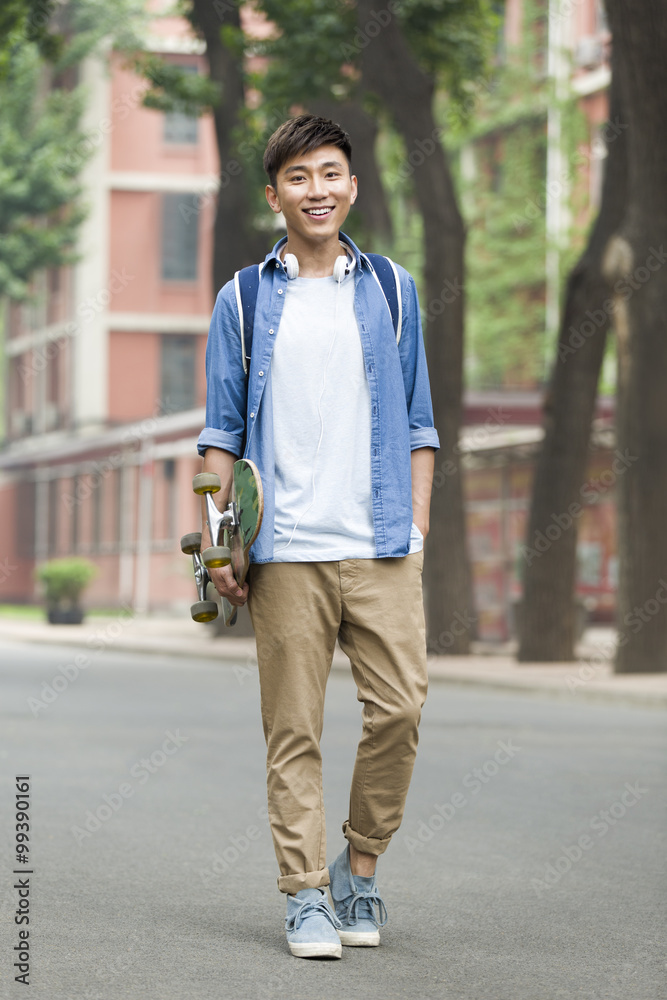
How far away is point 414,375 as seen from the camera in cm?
471

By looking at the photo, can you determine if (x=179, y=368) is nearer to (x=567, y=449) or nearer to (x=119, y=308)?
(x=119, y=308)

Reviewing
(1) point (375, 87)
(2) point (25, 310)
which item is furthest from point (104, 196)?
(1) point (375, 87)

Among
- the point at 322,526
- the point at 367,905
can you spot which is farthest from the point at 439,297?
the point at 367,905

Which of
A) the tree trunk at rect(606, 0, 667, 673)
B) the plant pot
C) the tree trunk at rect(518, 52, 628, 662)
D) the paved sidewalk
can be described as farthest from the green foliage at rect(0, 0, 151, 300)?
the tree trunk at rect(606, 0, 667, 673)

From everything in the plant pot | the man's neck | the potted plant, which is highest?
the man's neck

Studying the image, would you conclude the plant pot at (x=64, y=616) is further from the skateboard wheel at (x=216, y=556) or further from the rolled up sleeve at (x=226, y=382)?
the skateboard wheel at (x=216, y=556)

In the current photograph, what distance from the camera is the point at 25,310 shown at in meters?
49.7

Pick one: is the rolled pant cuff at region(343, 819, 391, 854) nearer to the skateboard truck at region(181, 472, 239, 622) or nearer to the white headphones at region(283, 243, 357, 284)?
the skateboard truck at region(181, 472, 239, 622)

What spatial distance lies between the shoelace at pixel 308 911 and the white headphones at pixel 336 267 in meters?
1.67

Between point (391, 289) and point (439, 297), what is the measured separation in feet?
48.8

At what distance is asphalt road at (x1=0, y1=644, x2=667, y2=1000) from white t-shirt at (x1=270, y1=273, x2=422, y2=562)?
3.65 feet

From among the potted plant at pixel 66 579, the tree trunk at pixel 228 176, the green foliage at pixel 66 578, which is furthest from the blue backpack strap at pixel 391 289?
the green foliage at pixel 66 578

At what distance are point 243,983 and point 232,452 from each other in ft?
4.63

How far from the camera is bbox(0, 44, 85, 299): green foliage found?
1612 inches
